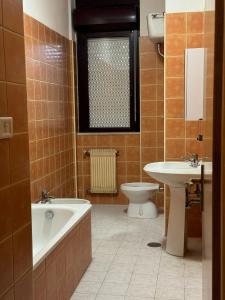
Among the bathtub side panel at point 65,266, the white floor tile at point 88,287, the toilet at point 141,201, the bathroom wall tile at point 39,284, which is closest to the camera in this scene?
the bathroom wall tile at point 39,284

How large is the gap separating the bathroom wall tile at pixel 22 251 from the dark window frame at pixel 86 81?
3.41m

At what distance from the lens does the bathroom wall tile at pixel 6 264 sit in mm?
1354

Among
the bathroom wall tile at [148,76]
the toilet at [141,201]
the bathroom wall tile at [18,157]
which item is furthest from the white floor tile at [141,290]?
the bathroom wall tile at [148,76]

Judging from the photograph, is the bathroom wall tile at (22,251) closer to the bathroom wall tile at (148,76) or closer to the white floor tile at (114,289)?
the white floor tile at (114,289)

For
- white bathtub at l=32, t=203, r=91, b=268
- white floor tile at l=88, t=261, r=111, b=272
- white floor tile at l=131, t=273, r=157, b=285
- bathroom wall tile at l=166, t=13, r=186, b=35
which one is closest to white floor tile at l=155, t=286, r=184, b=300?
white floor tile at l=131, t=273, r=157, b=285

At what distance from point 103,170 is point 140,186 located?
601 millimetres

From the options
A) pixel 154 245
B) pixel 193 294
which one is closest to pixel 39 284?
pixel 193 294

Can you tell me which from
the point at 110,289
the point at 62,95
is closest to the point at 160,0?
the point at 62,95

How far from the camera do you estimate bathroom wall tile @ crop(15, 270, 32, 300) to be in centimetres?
149

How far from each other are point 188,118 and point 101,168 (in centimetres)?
172

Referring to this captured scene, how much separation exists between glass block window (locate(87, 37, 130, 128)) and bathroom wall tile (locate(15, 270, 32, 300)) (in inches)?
137

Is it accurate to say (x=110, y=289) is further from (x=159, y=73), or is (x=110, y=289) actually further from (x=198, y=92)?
(x=159, y=73)

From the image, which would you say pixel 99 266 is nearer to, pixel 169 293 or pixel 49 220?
pixel 49 220

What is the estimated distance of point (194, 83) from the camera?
3475mm
